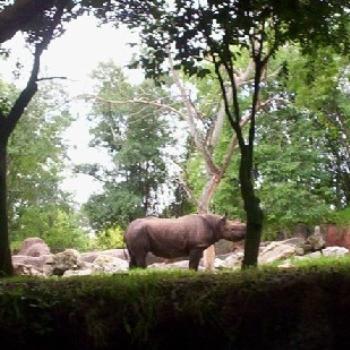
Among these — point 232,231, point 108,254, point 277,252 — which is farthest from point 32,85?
point 108,254

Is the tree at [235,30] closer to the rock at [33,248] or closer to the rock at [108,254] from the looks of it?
the rock at [33,248]

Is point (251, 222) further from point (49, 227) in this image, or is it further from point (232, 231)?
point (49, 227)

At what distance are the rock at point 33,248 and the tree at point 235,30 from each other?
628 inches

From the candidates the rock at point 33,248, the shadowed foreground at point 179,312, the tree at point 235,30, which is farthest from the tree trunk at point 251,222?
the rock at point 33,248

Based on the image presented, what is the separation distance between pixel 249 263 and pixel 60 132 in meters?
21.0

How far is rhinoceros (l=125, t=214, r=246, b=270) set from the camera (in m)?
14.2

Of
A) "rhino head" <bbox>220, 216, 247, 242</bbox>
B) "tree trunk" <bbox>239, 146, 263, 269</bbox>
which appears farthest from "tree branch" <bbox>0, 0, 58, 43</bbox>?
"rhino head" <bbox>220, 216, 247, 242</bbox>

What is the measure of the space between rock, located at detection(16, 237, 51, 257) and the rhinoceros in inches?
304

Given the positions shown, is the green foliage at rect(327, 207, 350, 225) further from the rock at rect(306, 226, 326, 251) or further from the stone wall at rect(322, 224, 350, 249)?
the rock at rect(306, 226, 326, 251)

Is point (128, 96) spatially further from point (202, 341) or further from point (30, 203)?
point (202, 341)

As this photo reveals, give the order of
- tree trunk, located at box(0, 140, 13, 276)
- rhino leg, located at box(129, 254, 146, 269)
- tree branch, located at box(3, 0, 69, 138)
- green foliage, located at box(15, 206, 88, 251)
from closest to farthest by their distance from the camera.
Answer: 1. tree trunk, located at box(0, 140, 13, 276)
2. tree branch, located at box(3, 0, 69, 138)
3. rhino leg, located at box(129, 254, 146, 269)
4. green foliage, located at box(15, 206, 88, 251)

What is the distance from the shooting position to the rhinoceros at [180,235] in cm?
1416

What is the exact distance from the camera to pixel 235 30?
655 cm

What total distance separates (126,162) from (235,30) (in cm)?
2397
